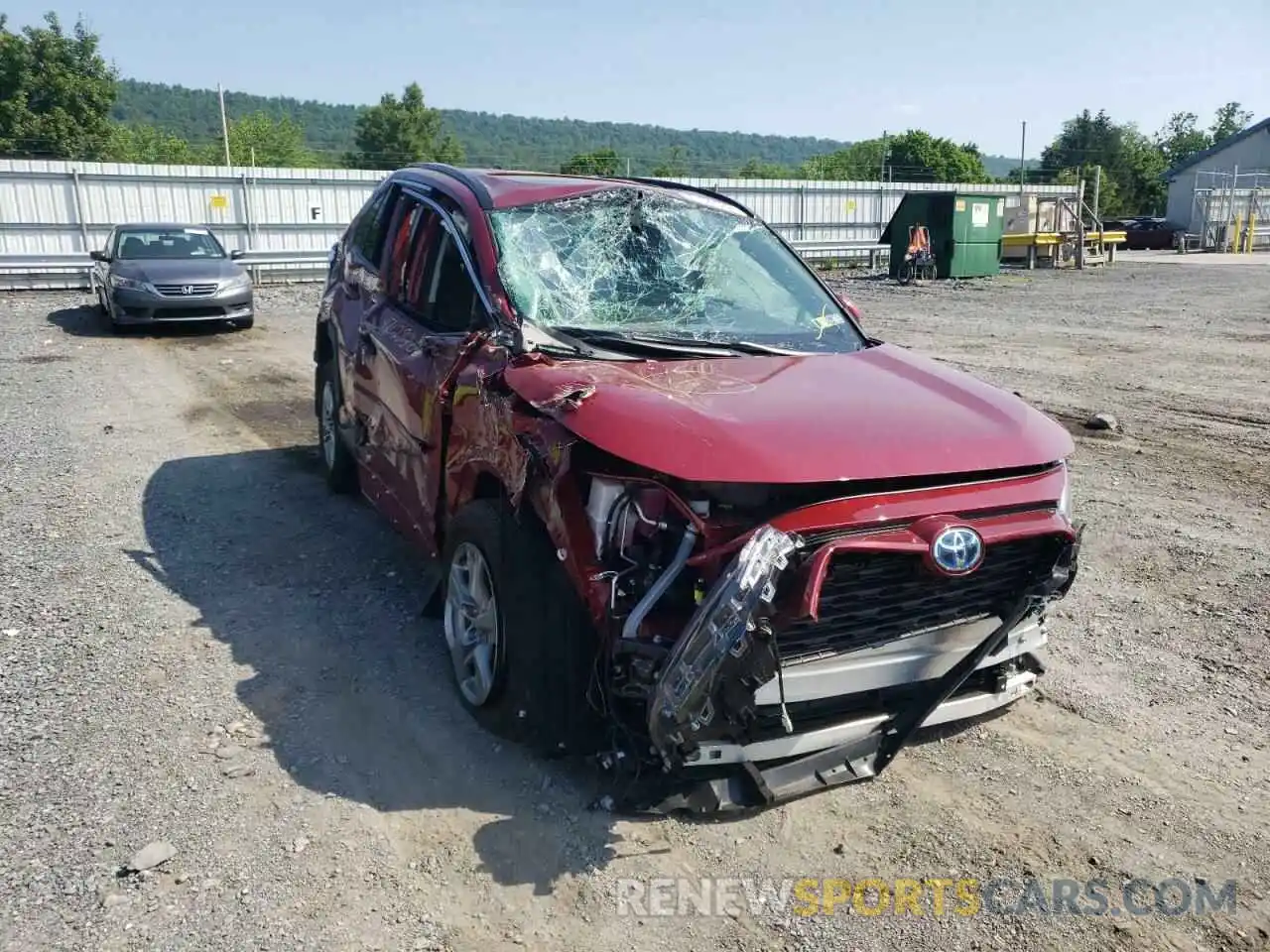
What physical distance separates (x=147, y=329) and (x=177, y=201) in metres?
8.19

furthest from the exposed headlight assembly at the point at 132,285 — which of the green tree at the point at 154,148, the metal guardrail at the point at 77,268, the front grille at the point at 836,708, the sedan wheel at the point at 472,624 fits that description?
the green tree at the point at 154,148

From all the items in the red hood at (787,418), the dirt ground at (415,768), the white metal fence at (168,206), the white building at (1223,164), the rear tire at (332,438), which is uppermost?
the white building at (1223,164)

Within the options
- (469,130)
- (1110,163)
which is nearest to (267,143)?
(1110,163)

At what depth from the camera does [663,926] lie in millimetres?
2912

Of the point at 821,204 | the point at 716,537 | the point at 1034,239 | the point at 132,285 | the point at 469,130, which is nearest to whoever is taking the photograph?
the point at 716,537

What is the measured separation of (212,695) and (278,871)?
126 cm

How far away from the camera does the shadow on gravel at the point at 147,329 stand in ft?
47.4

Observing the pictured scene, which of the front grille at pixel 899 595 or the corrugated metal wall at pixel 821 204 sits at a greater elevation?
the corrugated metal wall at pixel 821 204

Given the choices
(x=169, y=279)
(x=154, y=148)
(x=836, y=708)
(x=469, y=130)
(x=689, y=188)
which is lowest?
(x=836, y=708)

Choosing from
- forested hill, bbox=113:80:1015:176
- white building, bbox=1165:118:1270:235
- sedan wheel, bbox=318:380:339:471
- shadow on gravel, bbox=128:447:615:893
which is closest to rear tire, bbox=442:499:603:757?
shadow on gravel, bbox=128:447:615:893

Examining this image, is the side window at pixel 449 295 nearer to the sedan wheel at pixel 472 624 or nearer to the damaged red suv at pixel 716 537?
the damaged red suv at pixel 716 537

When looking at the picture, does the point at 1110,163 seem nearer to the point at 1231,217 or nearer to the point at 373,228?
the point at 1231,217

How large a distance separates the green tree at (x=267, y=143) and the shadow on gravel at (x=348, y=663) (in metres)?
71.8

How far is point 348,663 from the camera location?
4.42 metres
